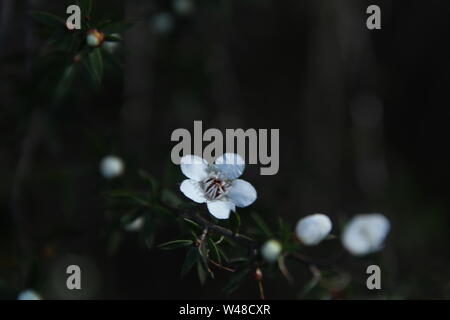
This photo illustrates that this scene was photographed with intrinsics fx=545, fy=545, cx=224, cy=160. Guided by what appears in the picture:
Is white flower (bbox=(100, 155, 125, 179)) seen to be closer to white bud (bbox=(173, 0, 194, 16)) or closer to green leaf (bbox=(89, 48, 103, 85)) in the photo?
green leaf (bbox=(89, 48, 103, 85))

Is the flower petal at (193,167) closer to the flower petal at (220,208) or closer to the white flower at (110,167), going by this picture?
the flower petal at (220,208)

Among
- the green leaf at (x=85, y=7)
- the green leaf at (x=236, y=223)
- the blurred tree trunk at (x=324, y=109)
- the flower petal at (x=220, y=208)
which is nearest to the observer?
the flower petal at (x=220, y=208)

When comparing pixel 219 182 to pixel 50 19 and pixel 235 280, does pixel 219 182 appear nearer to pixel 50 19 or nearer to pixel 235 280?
pixel 235 280

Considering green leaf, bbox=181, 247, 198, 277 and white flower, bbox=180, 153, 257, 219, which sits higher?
white flower, bbox=180, 153, 257, 219

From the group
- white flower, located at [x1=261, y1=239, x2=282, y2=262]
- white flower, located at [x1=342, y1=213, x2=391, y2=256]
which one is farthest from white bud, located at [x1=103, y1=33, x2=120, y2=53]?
white flower, located at [x1=342, y1=213, x2=391, y2=256]

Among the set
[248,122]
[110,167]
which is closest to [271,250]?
[110,167]

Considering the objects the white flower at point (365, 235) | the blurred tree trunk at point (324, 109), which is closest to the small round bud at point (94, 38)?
the white flower at point (365, 235)

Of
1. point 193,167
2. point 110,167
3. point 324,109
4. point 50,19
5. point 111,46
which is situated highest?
point 324,109
